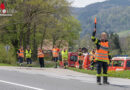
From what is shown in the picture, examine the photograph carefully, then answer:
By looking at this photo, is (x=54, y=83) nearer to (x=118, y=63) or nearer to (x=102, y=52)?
(x=102, y=52)

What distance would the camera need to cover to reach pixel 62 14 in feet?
129

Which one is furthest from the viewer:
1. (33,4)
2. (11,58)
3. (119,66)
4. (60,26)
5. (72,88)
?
(60,26)

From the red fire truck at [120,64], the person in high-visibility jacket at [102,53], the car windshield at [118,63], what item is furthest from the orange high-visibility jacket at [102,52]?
the car windshield at [118,63]

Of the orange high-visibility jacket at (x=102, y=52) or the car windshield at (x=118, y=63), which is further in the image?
the car windshield at (x=118, y=63)

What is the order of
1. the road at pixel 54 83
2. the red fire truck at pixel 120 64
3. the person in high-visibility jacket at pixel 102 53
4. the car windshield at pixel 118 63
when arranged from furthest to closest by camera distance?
1. the car windshield at pixel 118 63
2. the red fire truck at pixel 120 64
3. the person in high-visibility jacket at pixel 102 53
4. the road at pixel 54 83

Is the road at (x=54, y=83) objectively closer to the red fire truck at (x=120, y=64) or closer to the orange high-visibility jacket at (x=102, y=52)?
the orange high-visibility jacket at (x=102, y=52)

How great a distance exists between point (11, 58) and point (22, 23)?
724 cm

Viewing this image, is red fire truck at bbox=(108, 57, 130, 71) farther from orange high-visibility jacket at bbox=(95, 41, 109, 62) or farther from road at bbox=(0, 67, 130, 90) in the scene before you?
orange high-visibility jacket at bbox=(95, 41, 109, 62)

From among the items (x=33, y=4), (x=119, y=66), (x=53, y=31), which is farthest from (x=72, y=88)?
(x=53, y=31)

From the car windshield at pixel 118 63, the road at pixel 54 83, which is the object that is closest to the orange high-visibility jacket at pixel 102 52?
the road at pixel 54 83

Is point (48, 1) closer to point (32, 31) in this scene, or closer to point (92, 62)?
point (32, 31)

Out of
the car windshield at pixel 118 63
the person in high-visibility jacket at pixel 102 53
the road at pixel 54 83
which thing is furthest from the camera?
the car windshield at pixel 118 63

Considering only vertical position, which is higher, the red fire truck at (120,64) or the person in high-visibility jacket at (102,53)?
the person in high-visibility jacket at (102,53)

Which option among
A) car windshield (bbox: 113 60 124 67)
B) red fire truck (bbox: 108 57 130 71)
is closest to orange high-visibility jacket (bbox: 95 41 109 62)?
red fire truck (bbox: 108 57 130 71)
